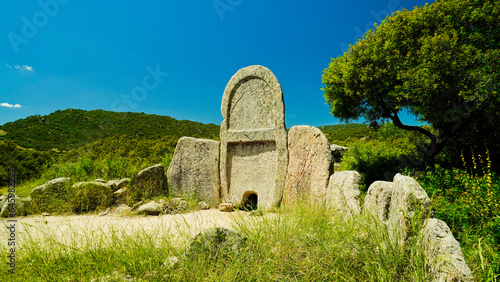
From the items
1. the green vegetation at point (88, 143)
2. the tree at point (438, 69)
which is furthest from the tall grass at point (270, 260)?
the green vegetation at point (88, 143)

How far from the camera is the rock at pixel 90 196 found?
21.5 feet

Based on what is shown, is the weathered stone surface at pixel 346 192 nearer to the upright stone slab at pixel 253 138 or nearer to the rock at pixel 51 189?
the upright stone slab at pixel 253 138

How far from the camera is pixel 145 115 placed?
2948 centimetres

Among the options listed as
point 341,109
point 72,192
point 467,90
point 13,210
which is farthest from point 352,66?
point 13,210

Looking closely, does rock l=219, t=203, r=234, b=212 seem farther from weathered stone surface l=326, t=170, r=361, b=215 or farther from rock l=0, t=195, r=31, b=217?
rock l=0, t=195, r=31, b=217

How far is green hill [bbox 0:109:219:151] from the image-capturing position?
69.8ft

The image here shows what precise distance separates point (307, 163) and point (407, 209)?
3.23 metres

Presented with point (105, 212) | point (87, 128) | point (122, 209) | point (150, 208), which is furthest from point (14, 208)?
point (87, 128)

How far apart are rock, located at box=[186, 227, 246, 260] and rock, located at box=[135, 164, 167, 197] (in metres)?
4.68

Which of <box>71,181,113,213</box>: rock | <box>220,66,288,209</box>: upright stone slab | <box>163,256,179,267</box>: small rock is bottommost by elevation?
<box>163,256,179,267</box>: small rock

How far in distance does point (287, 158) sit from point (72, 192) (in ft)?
17.3

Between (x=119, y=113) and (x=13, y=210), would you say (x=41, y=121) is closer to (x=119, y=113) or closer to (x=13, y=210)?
(x=119, y=113)

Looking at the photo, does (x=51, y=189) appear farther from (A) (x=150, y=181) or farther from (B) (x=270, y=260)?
(B) (x=270, y=260)

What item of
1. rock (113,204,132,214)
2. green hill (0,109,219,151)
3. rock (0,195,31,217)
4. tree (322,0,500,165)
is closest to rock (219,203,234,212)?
rock (113,204,132,214)
